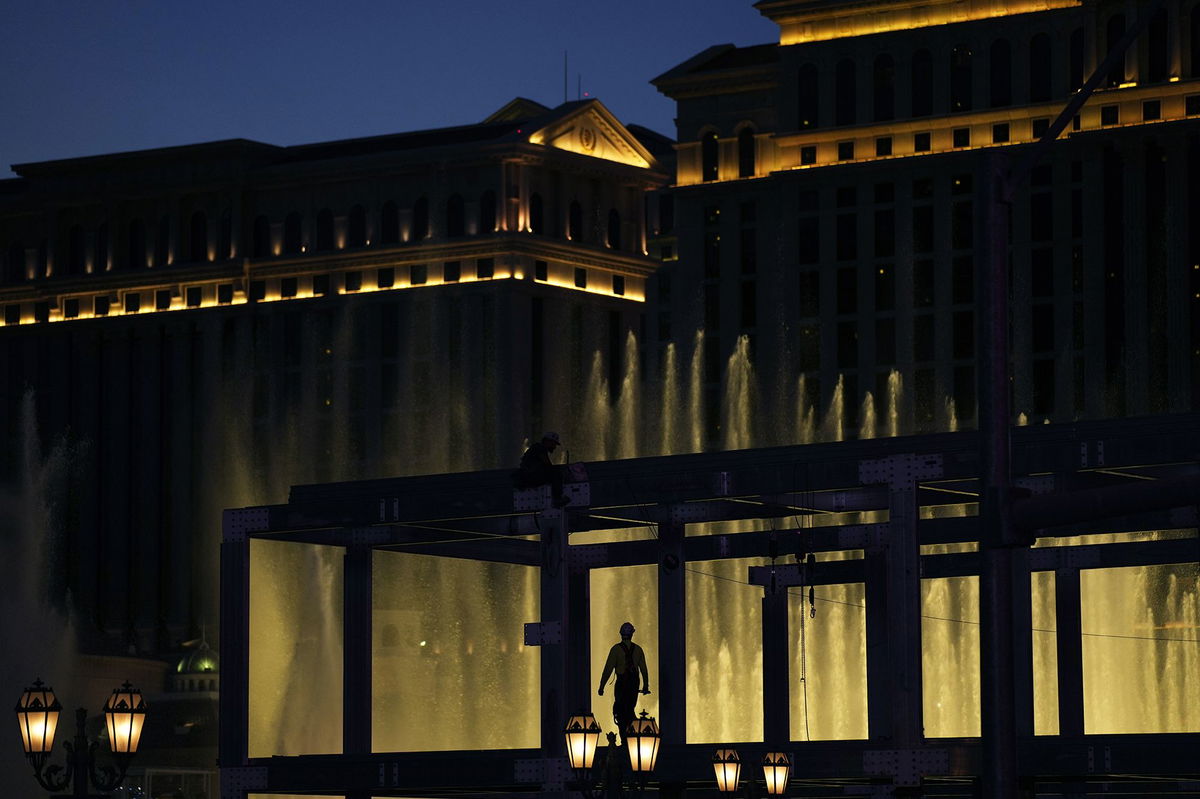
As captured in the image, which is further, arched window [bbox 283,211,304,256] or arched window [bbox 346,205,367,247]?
arched window [bbox 283,211,304,256]

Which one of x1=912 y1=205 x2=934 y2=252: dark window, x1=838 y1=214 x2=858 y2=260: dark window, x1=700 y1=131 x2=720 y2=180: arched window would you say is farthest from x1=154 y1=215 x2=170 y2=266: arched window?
x1=912 y1=205 x2=934 y2=252: dark window

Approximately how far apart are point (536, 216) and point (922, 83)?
21007mm

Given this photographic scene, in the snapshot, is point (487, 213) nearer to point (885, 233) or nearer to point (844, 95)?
point (844, 95)

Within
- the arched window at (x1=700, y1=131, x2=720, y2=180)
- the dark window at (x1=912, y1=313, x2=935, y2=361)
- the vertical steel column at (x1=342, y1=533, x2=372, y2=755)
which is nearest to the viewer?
the vertical steel column at (x1=342, y1=533, x2=372, y2=755)

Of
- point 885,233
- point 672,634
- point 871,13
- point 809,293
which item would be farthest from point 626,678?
point 871,13

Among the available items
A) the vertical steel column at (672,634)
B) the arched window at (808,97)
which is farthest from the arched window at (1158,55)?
the vertical steel column at (672,634)

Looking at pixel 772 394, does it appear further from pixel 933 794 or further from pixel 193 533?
pixel 933 794

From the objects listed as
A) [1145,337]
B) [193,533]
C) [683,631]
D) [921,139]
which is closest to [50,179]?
[193,533]

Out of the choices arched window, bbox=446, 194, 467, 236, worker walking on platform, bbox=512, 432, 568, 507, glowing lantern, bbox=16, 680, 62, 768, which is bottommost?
glowing lantern, bbox=16, 680, 62, 768

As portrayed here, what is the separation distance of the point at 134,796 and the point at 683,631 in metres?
34.2

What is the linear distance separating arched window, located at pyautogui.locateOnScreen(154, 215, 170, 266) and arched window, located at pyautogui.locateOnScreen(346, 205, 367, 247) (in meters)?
11.0

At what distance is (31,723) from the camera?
2620cm

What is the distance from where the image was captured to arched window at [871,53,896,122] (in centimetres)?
9400

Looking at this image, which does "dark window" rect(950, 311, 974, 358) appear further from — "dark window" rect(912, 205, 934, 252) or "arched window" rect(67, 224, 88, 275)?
"arched window" rect(67, 224, 88, 275)
